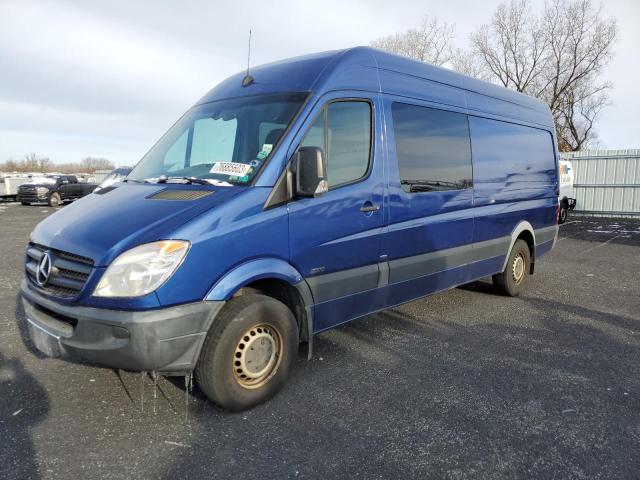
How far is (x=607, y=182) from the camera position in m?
18.3

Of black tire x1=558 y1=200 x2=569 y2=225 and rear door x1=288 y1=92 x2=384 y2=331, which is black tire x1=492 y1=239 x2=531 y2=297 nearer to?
rear door x1=288 y1=92 x2=384 y2=331

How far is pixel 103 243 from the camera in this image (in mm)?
2896

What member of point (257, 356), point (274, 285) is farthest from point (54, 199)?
point (257, 356)

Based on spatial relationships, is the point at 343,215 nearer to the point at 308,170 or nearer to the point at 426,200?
the point at 308,170

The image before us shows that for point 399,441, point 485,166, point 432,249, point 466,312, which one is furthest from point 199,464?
point 485,166

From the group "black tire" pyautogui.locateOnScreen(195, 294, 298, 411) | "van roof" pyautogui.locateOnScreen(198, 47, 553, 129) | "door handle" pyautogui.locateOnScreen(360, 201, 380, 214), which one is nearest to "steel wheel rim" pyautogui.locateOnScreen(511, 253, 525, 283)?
"van roof" pyautogui.locateOnScreen(198, 47, 553, 129)

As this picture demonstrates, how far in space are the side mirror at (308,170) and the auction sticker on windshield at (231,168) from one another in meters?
0.36

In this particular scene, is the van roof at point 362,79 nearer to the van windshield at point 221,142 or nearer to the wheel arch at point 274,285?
the van windshield at point 221,142

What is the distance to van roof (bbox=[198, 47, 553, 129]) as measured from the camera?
12.3 feet

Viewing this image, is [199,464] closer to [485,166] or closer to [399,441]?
[399,441]

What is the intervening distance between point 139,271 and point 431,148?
3053mm

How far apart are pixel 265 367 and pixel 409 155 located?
229 centimetres

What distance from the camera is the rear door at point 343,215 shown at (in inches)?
138

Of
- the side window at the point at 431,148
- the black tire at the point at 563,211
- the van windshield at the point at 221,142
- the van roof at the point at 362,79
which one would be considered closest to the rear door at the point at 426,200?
the side window at the point at 431,148
